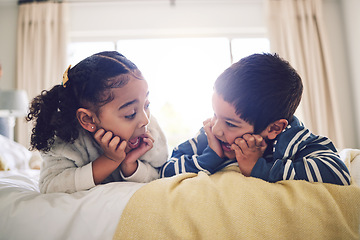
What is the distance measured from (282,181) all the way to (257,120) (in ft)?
0.73

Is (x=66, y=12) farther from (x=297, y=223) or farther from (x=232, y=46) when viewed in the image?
(x=297, y=223)

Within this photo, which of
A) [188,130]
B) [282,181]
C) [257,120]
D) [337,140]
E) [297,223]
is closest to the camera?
[297,223]

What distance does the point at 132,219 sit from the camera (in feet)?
2.00

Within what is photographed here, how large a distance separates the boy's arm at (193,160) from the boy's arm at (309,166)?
17 cm

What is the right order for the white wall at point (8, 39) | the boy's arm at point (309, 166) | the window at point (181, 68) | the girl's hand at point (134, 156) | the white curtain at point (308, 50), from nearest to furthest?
1. the boy's arm at point (309, 166)
2. the girl's hand at point (134, 156)
3. the white curtain at point (308, 50)
4. the white wall at point (8, 39)
5. the window at point (181, 68)

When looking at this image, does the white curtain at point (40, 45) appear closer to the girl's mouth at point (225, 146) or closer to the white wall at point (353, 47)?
the girl's mouth at point (225, 146)

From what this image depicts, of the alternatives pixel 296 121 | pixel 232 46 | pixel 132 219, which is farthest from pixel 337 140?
pixel 132 219

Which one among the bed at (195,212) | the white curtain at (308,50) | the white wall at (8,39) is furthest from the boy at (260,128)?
the white wall at (8,39)

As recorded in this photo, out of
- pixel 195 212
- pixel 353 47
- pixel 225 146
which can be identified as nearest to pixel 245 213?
pixel 195 212

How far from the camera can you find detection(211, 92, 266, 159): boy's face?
2.79ft

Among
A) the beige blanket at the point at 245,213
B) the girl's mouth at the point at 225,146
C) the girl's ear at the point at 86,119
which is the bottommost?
the beige blanket at the point at 245,213

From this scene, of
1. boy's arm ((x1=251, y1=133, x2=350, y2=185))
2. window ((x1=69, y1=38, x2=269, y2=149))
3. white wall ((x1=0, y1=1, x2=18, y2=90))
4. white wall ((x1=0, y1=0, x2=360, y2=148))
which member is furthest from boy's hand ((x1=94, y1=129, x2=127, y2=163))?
white wall ((x1=0, y1=1, x2=18, y2=90))

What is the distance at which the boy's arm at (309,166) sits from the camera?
70 centimetres

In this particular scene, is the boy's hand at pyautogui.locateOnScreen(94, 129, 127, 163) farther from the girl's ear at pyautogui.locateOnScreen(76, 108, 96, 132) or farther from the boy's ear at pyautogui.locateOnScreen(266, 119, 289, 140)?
the boy's ear at pyautogui.locateOnScreen(266, 119, 289, 140)
